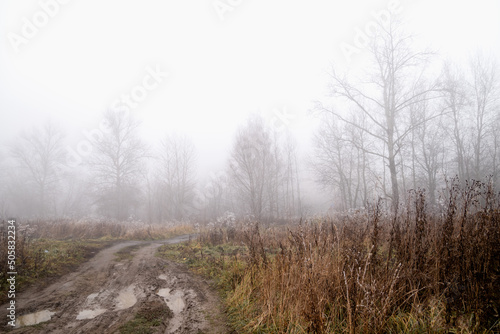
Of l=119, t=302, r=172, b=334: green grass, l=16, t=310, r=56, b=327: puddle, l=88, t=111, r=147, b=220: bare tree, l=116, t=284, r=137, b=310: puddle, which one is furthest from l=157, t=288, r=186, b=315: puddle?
l=88, t=111, r=147, b=220: bare tree

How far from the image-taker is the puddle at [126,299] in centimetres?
369

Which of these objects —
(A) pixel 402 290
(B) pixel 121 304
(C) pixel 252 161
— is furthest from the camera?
(C) pixel 252 161

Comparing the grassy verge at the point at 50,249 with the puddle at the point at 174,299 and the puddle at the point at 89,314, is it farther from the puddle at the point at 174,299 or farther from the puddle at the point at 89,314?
the puddle at the point at 174,299

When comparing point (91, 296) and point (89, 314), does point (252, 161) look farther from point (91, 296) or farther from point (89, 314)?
point (89, 314)

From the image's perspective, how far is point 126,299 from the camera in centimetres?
397

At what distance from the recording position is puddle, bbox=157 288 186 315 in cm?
364

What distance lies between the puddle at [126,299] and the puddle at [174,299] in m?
0.49

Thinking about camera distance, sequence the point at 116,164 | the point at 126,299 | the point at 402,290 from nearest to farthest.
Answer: the point at 402,290
the point at 126,299
the point at 116,164

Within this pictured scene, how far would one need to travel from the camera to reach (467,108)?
55.3ft

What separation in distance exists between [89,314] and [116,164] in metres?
21.7

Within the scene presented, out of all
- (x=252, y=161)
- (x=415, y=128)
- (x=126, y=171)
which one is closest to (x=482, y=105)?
(x=415, y=128)

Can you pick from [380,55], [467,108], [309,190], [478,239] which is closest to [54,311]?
[478,239]

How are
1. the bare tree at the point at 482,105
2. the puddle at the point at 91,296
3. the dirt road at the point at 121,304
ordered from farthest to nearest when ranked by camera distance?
1. the bare tree at the point at 482,105
2. the puddle at the point at 91,296
3. the dirt road at the point at 121,304

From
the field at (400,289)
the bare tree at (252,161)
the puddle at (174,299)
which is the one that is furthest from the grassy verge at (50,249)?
the bare tree at (252,161)
